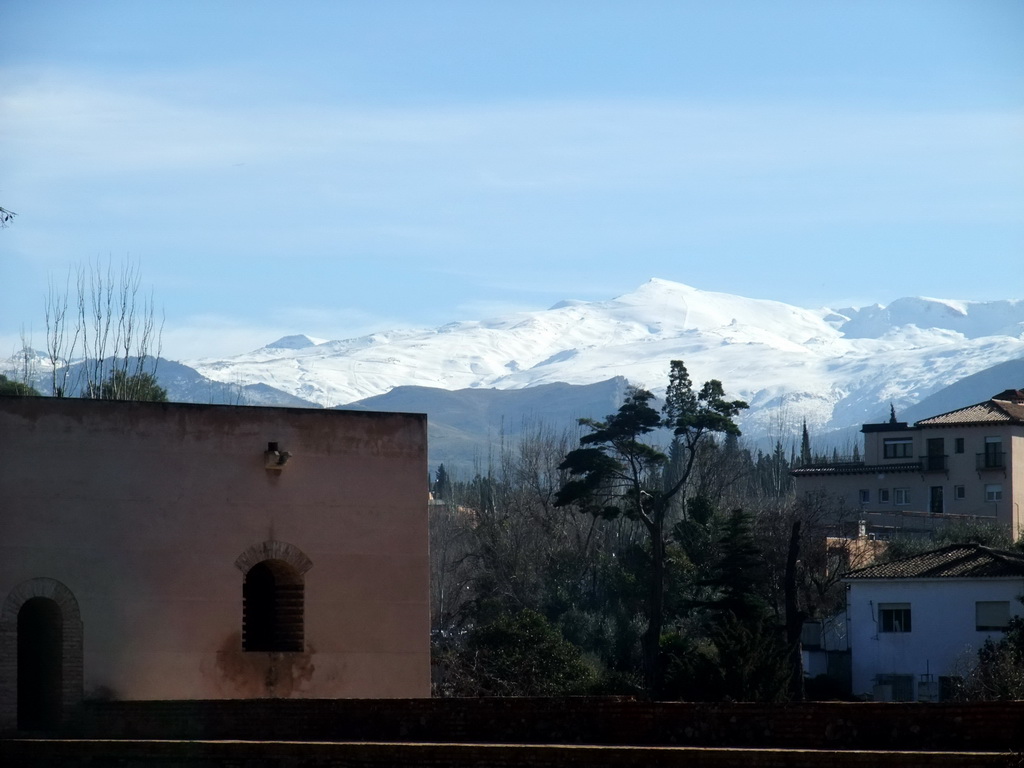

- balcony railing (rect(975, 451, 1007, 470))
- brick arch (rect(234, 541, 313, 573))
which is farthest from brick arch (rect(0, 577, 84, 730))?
balcony railing (rect(975, 451, 1007, 470))

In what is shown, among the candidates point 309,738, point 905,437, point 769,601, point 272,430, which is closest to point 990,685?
point 769,601

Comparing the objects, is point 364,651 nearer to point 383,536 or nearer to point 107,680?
point 383,536

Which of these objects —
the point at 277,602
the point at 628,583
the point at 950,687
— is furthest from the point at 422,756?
the point at 628,583

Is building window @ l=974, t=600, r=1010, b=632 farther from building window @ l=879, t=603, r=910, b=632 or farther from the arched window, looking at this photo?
the arched window

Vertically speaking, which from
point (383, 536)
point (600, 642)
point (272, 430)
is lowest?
point (600, 642)

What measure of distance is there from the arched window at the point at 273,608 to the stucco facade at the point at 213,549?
0.02 meters

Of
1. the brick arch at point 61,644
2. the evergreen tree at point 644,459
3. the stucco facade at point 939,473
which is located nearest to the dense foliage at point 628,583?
the evergreen tree at point 644,459

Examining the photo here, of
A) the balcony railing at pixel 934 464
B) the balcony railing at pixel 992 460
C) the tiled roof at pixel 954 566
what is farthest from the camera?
the balcony railing at pixel 934 464

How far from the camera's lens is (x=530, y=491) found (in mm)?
69562

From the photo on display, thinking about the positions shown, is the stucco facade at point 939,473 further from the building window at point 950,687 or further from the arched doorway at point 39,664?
the arched doorway at point 39,664

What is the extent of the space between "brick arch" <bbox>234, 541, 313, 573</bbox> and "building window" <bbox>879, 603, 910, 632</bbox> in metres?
25.2

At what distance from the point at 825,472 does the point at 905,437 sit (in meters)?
3.72

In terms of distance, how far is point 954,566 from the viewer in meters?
38.8

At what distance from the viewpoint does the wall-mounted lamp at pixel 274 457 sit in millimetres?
17656
